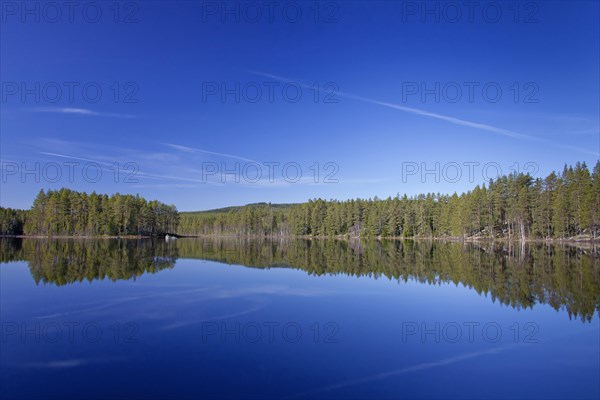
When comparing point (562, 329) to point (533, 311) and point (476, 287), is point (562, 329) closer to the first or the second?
point (533, 311)

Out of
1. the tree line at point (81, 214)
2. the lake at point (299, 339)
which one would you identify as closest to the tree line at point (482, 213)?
the lake at point (299, 339)

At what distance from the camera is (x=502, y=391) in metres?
8.34

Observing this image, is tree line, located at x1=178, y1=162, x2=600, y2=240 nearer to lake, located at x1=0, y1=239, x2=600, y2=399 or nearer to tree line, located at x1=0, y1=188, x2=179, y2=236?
lake, located at x1=0, y1=239, x2=600, y2=399

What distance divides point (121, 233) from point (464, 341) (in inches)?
4971

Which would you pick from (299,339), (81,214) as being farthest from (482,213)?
(81,214)

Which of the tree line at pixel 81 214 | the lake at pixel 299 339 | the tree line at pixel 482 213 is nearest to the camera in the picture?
the lake at pixel 299 339

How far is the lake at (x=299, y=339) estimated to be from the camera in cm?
843

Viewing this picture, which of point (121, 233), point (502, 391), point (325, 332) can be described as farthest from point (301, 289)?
point (121, 233)

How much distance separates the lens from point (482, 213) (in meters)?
92.8

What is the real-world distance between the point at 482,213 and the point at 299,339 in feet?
302

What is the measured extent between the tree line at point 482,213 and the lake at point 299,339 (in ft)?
192

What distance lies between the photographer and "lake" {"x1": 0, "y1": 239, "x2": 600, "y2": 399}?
8430 mm

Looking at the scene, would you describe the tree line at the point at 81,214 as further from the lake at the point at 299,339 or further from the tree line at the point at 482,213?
the lake at the point at 299,339

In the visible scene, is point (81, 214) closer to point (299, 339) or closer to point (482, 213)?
point (482, 213)
